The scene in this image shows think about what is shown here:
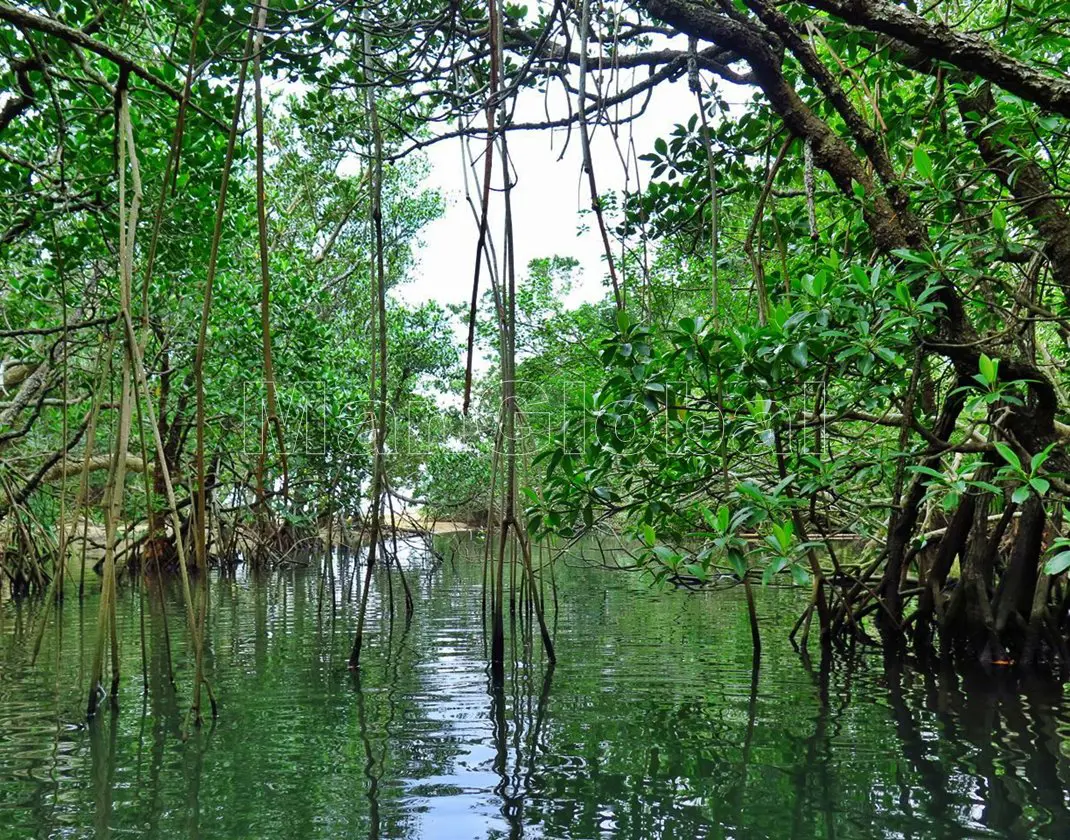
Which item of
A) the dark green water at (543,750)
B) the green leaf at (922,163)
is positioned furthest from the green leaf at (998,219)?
the dark green water at (543,750)

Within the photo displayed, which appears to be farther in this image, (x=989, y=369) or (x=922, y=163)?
(x=922, y=163)

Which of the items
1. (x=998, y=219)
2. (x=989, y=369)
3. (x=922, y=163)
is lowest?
(x=989, y=369)

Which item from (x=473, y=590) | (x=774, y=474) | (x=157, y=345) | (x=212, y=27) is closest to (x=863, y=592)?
(x=774, y=474)

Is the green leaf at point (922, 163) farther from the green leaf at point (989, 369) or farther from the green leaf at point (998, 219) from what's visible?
the green leaf at point (989, 369)

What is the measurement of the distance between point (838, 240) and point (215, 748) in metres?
3.91

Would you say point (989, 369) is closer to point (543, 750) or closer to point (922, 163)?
point (922, 163)

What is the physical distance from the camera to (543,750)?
3439mm

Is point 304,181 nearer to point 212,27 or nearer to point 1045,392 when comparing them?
point 212,27

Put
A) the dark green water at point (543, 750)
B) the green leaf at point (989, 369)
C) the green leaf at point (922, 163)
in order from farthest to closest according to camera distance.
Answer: the green leaf at point (922, 163)
the green leaf at point (989, 369)
the dark green water at point (543, 750)

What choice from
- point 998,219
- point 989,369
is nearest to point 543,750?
point 989,369

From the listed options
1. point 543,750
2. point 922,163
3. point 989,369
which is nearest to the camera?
point 989,369

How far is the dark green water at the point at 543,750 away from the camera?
106 inches

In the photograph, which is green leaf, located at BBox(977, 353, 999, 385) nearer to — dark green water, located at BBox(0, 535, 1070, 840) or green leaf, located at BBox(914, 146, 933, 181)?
green leaf, located at BBox(914, 146, 933, 181)

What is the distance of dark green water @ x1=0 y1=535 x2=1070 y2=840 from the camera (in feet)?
8.81
